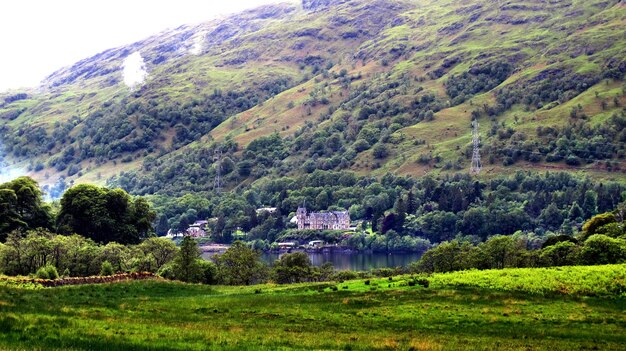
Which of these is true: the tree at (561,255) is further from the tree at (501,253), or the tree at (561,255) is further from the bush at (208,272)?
the bush at (208,272)

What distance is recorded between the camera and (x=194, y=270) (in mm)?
100562

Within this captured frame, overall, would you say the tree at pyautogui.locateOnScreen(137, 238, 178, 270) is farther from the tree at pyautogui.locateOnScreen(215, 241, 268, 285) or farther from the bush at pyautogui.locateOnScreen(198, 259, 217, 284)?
the bush at pyautogui.locateOnScreen(198, 259, 217, 284)

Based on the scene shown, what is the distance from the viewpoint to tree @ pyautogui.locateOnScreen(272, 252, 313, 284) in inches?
4803

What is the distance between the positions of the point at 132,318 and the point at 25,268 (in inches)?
2349

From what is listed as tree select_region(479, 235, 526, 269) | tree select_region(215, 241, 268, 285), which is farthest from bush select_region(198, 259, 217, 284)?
tree select_region(479, 235, 526, 269)

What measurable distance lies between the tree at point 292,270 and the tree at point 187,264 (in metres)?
22.9

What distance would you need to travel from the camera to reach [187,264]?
10044 centimetres

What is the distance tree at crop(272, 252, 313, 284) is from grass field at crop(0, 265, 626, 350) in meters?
48.5

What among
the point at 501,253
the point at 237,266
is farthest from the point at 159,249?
the point at 501,253

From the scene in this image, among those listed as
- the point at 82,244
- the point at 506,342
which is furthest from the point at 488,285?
the point at 82,244

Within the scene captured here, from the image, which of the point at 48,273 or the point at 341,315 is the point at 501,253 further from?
the point at 48,273

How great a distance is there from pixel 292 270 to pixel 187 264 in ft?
85.1

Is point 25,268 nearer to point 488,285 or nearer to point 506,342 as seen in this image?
point 488,285

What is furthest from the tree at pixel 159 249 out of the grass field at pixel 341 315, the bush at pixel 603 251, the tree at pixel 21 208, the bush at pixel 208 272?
the bush at pixel 603 251
